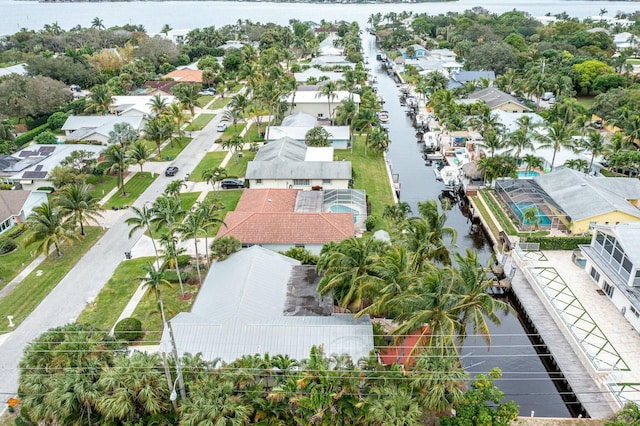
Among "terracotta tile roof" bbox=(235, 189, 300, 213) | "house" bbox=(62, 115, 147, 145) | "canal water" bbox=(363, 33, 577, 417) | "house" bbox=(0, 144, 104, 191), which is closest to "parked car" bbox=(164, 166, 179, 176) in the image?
"house" bbox=(0, 144, 104, 191)

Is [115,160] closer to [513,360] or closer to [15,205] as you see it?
[15,205]

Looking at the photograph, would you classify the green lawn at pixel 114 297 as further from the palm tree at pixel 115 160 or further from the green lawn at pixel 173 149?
the green lawn at pixel 173 149

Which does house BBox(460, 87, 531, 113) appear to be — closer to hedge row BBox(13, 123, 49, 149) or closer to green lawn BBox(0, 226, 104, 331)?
green lawn BBox(0, 226, 104, 331)

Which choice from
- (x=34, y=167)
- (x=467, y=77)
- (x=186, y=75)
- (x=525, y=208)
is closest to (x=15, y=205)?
(x=34, y=167)

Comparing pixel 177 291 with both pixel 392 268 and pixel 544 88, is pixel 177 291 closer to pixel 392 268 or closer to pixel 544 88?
pixel 392 268

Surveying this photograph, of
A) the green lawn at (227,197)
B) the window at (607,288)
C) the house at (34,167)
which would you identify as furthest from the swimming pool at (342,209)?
the house at (34,167)

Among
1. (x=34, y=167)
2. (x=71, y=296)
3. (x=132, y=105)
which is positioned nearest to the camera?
(x=71, y=296)

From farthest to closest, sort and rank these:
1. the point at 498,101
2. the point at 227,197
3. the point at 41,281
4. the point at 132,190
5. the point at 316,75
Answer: the point at 316,75, the point at 498,101, the point at 132,190, the point at 227,197, the point at 41,281

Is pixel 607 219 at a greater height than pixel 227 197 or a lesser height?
greater

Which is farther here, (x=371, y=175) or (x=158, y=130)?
(x=158, y=130)
